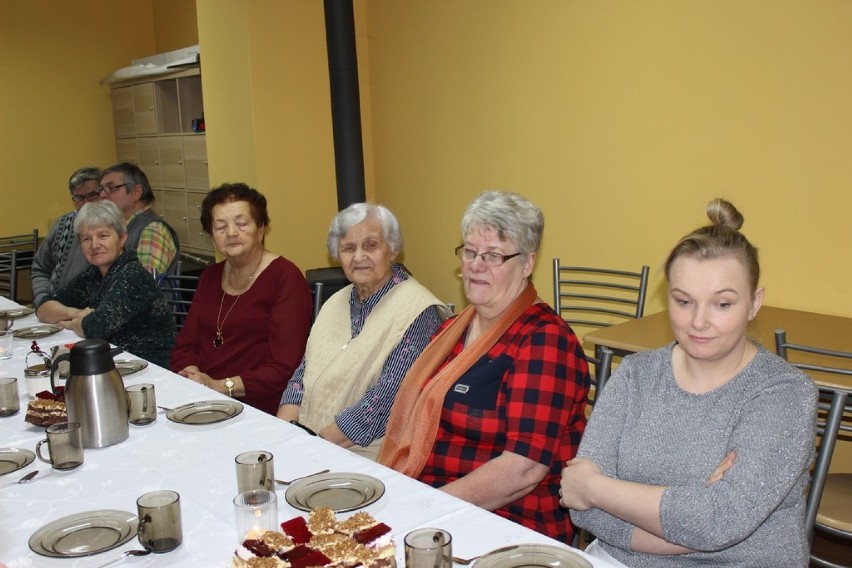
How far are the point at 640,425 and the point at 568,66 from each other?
2.56 metres

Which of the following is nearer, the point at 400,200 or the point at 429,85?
the point at 429,85

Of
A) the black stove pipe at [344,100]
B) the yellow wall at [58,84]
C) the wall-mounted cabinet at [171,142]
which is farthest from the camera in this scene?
the yellow wall at [58,84]

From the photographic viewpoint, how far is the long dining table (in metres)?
1.31

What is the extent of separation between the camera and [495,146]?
416cm

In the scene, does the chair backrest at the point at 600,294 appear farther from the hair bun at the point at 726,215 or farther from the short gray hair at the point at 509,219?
the hair bun at the point at 726,215

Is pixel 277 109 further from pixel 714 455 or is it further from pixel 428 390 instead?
pixel 714 455

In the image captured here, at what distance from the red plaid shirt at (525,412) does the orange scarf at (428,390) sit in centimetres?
2

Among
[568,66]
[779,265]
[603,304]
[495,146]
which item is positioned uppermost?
[568,66]

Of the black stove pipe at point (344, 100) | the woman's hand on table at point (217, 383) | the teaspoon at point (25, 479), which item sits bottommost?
the woman's hand on table at point (217, 383)

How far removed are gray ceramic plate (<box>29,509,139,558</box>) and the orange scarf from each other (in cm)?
71

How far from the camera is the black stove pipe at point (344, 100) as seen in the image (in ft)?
14.3

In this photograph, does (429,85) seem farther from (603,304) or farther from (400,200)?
(603,304)

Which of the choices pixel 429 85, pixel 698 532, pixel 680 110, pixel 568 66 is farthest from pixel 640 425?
pixel 429 85

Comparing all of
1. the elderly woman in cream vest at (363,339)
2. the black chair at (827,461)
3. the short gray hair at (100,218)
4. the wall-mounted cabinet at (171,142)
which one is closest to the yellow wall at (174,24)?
the wall-mounted cabinet at (171,142)
